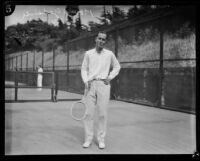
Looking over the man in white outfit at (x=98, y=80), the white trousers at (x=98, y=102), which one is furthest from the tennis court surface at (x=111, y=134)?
the man in white outfit at (x=98, y=80)

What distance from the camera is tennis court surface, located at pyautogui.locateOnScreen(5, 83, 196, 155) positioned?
158 inches

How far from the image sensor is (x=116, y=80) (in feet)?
35.1

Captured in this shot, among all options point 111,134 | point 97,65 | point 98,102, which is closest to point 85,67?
point 97,65

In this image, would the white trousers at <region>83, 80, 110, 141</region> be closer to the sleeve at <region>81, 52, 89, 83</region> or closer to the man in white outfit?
the man in white outfit

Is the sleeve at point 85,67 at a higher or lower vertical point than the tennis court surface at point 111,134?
higher

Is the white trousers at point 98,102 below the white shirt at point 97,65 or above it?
below

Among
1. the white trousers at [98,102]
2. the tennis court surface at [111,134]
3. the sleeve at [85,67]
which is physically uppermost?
the sleeve at [85,67]

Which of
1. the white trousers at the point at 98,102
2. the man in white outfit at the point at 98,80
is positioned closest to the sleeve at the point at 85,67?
the man in white outfit at the point at 98,80

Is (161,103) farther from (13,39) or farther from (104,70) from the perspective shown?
(13,39)

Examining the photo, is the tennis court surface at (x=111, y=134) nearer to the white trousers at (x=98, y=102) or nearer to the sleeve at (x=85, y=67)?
the white trousers at (x=98, y=102)

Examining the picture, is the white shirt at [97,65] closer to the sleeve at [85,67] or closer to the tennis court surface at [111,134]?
the sleeve at [85,67]

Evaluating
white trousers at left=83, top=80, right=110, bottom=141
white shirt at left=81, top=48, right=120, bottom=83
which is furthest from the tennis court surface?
white shirt at left=81, top=48, right=120, bottom=83

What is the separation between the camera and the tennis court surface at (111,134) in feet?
13.2

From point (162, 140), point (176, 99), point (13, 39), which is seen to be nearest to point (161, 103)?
point (176, 99)
